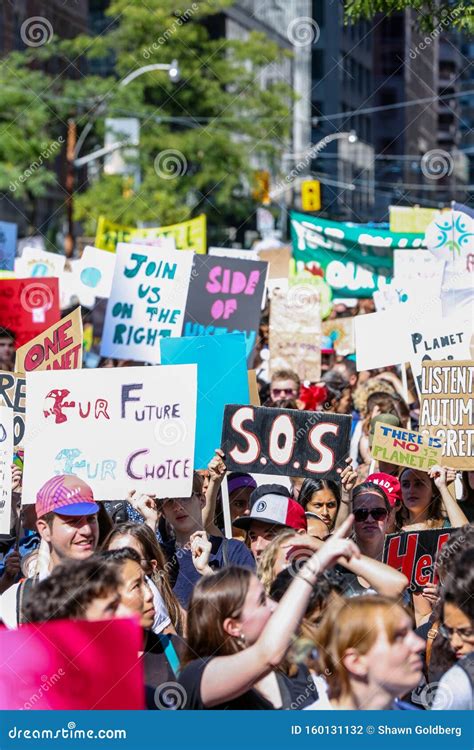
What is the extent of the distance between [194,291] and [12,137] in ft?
84.9

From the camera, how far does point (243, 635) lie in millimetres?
4188

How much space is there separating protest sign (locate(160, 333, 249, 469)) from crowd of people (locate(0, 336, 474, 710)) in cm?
27

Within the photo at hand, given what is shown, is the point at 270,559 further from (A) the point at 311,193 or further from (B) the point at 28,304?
(A) the point at 311,193

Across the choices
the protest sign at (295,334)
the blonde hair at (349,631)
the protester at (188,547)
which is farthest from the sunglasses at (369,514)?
the protest sign at (295,334)

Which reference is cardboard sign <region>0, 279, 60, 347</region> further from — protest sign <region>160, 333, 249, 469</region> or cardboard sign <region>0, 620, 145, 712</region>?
cardboard sign <region>0, 620, 145, 712</region>

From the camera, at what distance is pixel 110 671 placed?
3869 mm

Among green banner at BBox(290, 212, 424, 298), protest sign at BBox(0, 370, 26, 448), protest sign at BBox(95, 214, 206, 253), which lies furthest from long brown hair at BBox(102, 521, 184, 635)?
green banner at BBox(290, 212, 424, 298)

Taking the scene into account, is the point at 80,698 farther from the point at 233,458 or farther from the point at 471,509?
the point at 471,509

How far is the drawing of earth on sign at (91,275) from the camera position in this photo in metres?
13.1

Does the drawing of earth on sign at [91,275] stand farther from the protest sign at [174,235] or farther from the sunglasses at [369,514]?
the sunglasses at [369,514]

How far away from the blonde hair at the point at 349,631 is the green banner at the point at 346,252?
12.3m

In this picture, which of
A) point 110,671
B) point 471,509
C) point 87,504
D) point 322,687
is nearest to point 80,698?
point 110,671

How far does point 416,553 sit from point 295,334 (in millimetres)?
6127

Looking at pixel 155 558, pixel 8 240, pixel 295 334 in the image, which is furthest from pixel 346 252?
pixel 155 558
